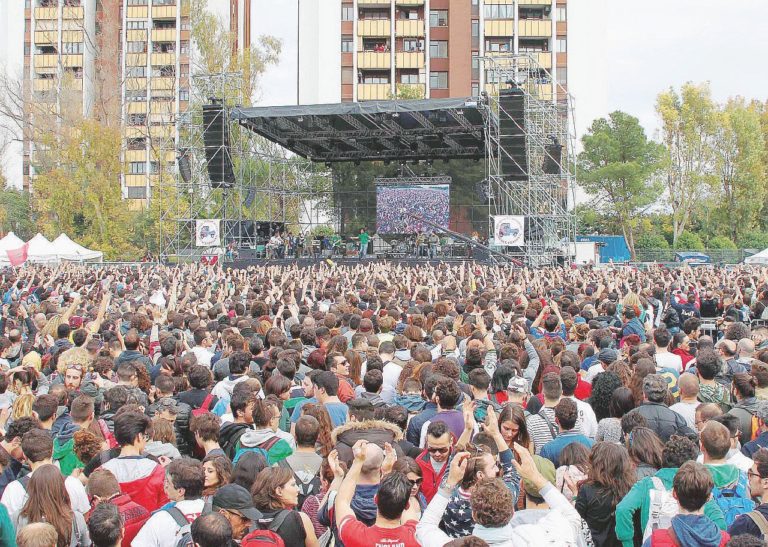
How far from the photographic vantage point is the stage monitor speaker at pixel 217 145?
104 feet

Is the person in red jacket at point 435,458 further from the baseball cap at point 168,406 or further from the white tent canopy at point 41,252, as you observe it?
the white tent canopy at point 41,252

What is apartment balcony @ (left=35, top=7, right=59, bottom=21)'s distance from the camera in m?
69.8

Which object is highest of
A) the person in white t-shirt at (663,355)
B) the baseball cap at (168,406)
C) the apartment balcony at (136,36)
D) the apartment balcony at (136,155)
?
the apartment balcony at (136,36)

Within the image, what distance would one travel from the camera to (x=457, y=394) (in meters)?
5.34

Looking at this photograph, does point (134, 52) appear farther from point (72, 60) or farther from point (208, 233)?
point (208, 233)

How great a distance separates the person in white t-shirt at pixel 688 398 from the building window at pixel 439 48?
173 ft

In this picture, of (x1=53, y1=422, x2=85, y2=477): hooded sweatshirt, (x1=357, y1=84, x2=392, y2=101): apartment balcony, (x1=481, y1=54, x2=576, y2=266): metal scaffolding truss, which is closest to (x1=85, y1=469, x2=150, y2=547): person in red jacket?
(x1=53, y1=422, x2=85, y2=477): hooded sweatshirt

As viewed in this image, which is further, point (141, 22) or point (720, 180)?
point (141, 22)

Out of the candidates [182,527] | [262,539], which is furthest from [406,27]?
[262,539]

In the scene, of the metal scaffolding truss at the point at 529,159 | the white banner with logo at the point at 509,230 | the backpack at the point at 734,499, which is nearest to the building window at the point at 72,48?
the metal scaffolding truss at the point at 529,159

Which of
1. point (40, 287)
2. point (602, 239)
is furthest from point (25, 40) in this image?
point (40, 287)

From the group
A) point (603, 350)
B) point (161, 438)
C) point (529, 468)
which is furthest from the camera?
point (603, 350)

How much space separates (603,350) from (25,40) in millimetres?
73969

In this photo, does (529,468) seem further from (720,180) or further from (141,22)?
(141,22)
